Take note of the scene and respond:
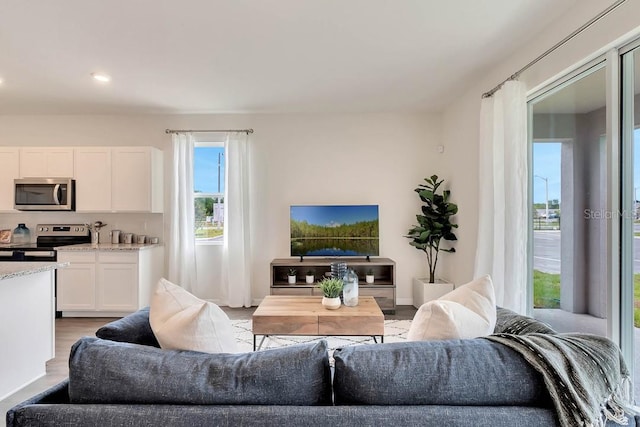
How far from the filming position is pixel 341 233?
469 centimetres

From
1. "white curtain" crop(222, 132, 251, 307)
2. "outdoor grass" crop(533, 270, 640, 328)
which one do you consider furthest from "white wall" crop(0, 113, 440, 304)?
"outdoor grass" crop(533, 270, 640, 328)

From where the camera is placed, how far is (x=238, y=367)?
3.51ft

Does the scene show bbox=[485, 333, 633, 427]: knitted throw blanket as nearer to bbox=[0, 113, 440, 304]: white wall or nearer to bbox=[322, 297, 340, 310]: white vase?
bbox=[322, 297, 340, 310]: white vase

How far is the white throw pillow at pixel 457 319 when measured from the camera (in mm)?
1313

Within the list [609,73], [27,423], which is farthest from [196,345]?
[609,73]

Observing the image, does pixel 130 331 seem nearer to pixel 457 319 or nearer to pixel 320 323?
pixel 457 319

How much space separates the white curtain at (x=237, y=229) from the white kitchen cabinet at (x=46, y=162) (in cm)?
198

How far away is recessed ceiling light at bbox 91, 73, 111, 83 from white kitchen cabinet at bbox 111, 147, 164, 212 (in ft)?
3.50

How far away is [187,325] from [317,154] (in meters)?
3.89

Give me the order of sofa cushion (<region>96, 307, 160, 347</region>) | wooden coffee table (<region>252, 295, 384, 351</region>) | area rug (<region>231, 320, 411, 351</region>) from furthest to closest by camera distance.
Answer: area rug (<region>231, 320, 411, 351</region>), wooden coffee table (<region>252, 295, 384, 351</region>), sofa cushion (<region>96, 307, 160, 347</region>)

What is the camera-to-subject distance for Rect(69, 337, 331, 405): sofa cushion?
103 centimetres

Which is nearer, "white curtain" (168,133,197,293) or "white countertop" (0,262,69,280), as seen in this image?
"white countertop" (0,262,69,280)

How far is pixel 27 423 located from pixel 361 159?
4.36 metres

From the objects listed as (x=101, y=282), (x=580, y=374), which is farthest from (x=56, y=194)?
(x=580, y=374)
